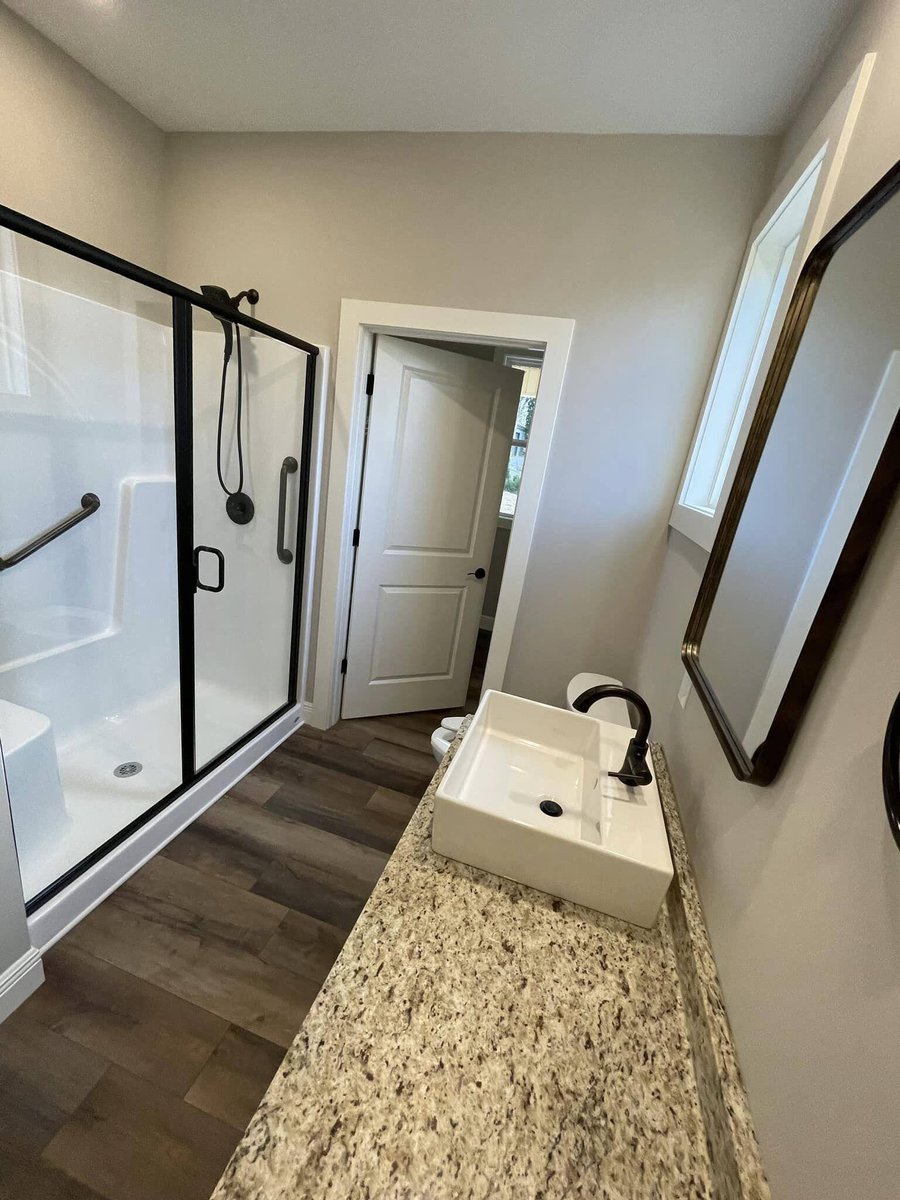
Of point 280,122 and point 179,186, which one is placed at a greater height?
point 280,122

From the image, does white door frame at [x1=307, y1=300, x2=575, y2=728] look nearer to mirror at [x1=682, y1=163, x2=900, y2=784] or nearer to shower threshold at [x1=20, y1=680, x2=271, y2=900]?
shower threshold at [x1=20, y1=680, x2=271, y2=900]

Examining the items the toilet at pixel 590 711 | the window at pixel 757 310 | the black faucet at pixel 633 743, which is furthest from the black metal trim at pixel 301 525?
the black faucet at pixel 633 743

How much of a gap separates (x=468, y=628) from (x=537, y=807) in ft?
5.80

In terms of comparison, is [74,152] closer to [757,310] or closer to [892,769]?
[757,310]

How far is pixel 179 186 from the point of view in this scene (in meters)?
2.16

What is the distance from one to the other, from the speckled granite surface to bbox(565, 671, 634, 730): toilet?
0.98 metres

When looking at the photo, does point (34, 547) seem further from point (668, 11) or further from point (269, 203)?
point (668, 11)

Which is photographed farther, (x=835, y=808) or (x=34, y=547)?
(x=34, y=547)

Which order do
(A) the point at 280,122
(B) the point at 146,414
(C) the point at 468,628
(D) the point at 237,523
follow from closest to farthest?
1. (A) the point at 280,122
2. (B) the point at 146,414
3. (D) the point at 237,523
4. (C) the point at 468,628

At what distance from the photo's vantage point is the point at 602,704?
1.93 m

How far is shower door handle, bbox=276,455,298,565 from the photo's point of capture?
226cm

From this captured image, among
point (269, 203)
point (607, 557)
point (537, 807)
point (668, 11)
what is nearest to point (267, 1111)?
point (537, 807)

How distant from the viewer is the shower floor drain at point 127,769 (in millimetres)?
1965

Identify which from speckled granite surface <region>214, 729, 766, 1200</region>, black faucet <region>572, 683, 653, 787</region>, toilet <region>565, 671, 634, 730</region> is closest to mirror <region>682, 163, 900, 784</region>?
black faucet <region>572, 683, 653, 787</region>
